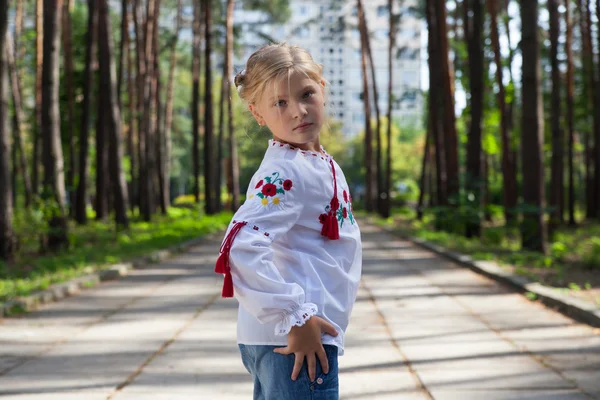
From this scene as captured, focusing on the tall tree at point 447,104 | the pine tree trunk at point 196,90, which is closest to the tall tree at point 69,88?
the pine tree trunk at point 196,90

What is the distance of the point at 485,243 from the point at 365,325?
10.2m

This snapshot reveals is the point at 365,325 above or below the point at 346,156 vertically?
below

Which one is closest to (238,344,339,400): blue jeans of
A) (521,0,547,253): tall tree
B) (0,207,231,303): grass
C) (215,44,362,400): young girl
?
(215,44,362,400): young girl

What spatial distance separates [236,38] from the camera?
127 ft

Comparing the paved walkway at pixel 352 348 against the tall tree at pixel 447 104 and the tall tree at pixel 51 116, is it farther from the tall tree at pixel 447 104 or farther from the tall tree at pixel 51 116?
the tall tree at pixel 447 104

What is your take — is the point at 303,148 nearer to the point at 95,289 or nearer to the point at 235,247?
the point at 235,247

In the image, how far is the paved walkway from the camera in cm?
536

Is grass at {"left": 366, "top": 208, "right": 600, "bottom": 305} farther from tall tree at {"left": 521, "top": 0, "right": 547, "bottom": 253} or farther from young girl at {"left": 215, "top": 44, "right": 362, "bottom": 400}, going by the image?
young girl at {"left": 215, "top": 44, "right": 362, "bottom": 400}

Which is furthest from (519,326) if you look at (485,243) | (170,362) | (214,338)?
(485,243)

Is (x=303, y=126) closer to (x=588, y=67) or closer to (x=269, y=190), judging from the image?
(x=269, y=190)

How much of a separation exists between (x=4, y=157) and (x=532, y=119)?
823 cm

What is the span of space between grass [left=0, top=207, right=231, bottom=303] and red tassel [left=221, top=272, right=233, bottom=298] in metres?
7.23

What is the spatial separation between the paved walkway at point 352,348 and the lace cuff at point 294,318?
9.46ft

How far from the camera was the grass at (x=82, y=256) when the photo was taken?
10695 millimetres
